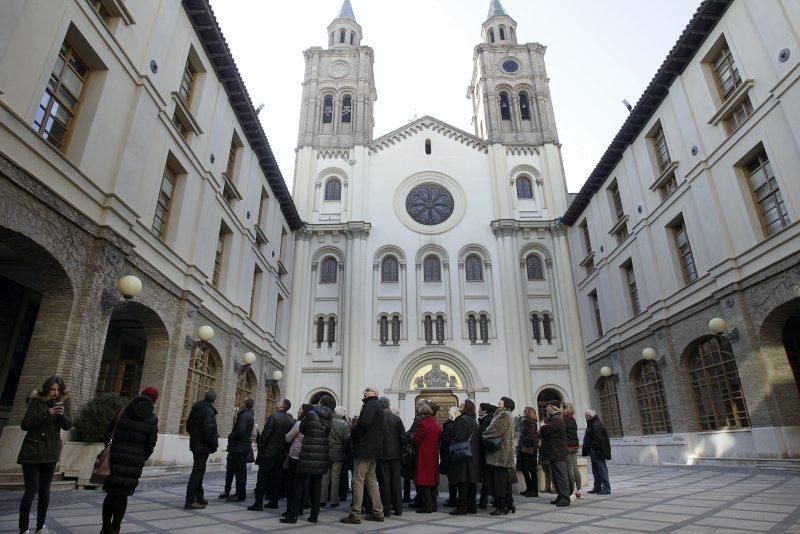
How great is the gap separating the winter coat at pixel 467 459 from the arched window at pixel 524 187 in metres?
23.5

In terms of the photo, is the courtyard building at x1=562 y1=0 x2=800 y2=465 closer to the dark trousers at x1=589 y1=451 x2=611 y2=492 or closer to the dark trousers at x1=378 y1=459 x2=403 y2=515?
the dark trousers at x1=589 y1=451 x2=611 y2=492

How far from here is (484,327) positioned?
87.2ft

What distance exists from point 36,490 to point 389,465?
4670 millimetres

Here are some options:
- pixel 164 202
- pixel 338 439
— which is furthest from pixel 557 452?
pixel 164 202

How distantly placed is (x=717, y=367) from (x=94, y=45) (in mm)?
19619

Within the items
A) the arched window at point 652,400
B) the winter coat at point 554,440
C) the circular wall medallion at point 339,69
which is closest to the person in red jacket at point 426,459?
the winter coat at point 554,440

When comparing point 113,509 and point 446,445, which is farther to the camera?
point 446,445

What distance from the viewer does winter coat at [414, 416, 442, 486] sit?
789 cm

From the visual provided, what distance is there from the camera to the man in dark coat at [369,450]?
7125 mm

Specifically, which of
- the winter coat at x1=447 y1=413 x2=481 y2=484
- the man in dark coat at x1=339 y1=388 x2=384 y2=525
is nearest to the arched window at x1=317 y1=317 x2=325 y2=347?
the winter coat at x1=447 y1=413 x2=481 y2=484

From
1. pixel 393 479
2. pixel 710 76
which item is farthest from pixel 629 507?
pixel 710 76

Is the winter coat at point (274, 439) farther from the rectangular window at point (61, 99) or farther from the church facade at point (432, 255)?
the church facade at point (432, 255)

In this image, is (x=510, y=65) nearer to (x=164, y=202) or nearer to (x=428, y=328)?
(x=428, y=328)

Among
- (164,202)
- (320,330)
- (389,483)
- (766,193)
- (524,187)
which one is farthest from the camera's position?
(524,187)
